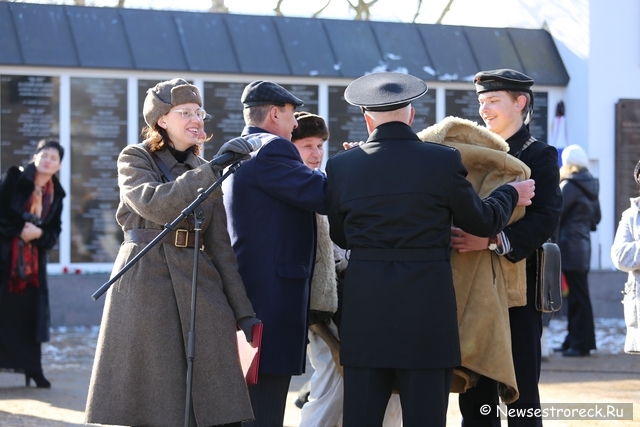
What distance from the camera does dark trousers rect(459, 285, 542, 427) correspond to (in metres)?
4.47

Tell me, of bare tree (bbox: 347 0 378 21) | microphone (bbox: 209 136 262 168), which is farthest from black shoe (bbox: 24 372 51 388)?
bare tree (bbox: 347 0 378 21)

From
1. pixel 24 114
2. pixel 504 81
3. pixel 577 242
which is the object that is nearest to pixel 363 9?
pixel 24 114

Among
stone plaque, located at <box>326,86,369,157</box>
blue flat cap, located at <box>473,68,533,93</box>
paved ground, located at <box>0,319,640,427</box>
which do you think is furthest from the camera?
stone plaque, located at <box>326,86,369,157</box>

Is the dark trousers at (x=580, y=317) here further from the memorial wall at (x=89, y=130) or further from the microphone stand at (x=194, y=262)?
the microphone stand at (x=194, y=262)

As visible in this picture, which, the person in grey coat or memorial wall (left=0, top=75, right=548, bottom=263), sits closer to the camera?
the person in grey coat

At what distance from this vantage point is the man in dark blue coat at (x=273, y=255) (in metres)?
4.34

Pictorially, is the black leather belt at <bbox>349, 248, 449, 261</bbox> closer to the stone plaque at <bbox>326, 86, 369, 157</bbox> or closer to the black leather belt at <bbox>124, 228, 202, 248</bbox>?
the black leather belt at <bbox>124, 228, 202, 248</bbox>

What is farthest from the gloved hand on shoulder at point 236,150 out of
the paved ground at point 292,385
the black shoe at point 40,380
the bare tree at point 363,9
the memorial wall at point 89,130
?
the bare tree at point 363,9

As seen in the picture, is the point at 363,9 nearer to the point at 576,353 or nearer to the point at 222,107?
the point at 222,107

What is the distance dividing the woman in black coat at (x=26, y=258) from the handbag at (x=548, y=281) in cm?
465

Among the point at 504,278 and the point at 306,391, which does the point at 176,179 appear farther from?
the point at 306,391

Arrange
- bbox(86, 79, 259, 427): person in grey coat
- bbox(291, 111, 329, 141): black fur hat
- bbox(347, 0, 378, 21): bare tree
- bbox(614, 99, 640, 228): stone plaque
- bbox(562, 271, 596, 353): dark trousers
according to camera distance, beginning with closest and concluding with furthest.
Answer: bbox(86, 79, 259, 427): person in grey coat → bbox(291, 111, 329, 141): black fur hat → bbox(562, 271, 596, 353): dark trousers → bbox(614, 99, 640, 228): stone plaque → bbox(347, 0, 378, 21): bare tree

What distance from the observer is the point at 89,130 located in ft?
35.9

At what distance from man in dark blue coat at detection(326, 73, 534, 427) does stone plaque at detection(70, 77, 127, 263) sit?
7.40 metres
